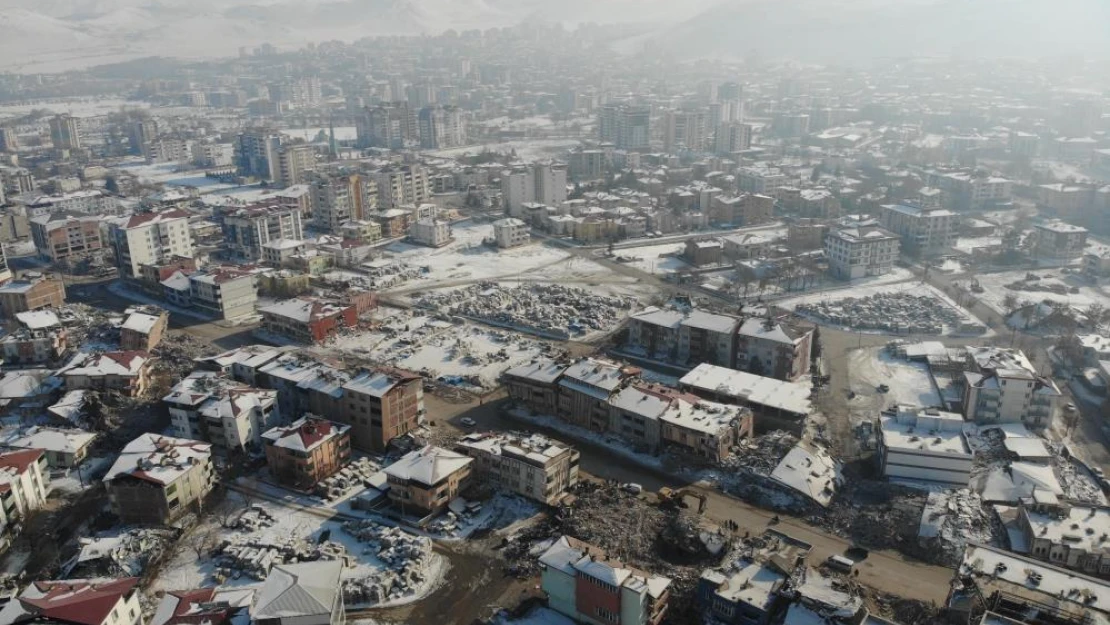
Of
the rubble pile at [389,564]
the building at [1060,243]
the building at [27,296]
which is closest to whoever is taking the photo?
the rubble pile at [389,564]

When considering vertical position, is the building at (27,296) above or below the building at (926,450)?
above

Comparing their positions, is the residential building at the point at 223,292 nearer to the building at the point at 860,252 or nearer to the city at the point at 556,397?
the city at the point at 556,397

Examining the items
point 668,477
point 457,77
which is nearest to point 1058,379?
point 668,477

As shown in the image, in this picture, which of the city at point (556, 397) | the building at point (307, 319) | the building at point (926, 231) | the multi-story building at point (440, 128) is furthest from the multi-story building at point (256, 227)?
the multi-story building at point (440, 128)

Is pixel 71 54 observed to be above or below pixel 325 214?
above

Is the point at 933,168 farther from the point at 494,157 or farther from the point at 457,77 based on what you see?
the point at 457,77

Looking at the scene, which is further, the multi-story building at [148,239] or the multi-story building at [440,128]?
the multi-story building at [440,128]

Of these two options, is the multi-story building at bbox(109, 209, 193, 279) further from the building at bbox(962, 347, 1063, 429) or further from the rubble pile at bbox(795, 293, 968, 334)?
the building at bbox(962, 347, 1063, 429)
